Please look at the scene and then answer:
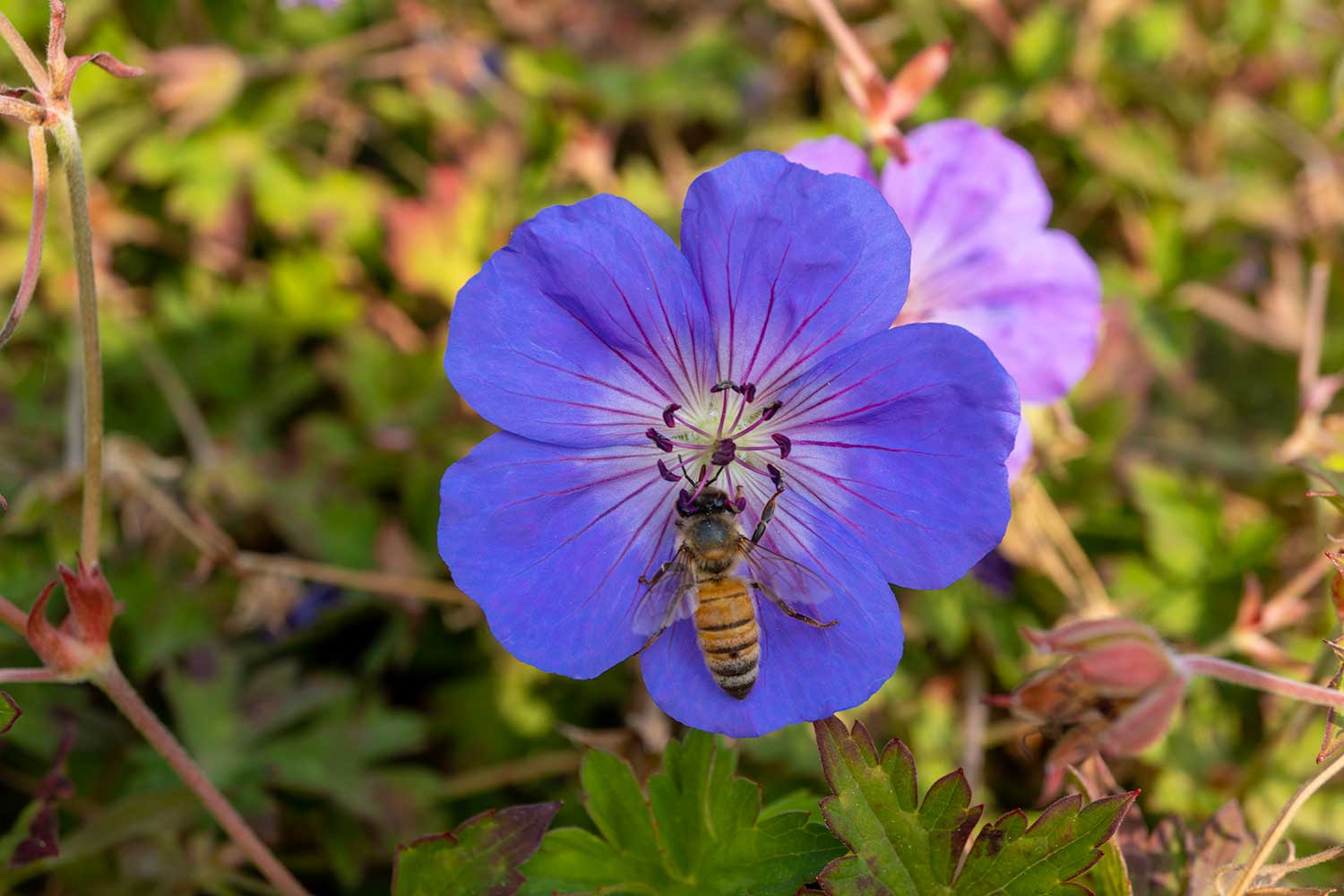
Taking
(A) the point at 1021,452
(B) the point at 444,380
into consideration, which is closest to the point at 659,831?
(A) the point at 1021,452

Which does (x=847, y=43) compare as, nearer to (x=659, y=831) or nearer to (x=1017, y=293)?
(x=1017, y=293)

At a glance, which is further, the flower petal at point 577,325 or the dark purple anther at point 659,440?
the dark purple anther at point 659,440

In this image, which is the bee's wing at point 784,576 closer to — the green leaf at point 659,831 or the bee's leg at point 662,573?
the bee's leg at point 662,573

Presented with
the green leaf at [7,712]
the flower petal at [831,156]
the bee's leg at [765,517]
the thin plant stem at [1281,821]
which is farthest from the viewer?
the flower petal at [831,156]

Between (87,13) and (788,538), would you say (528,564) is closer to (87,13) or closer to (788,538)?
(788,538)

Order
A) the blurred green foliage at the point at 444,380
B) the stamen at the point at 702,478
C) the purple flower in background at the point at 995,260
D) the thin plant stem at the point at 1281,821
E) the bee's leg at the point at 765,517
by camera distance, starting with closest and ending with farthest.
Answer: the thin plant stem at the point at 1281,821, the bee's leg at the point at 765,517, the stamen at the point at 702,478, the purple flower in background at the point at 995,260, the blurred green foliage at the point at 444,380

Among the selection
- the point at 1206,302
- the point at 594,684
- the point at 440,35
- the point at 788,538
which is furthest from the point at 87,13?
the point at 1206,302

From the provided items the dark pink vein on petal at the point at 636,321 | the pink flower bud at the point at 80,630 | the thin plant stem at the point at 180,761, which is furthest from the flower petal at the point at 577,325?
the thin plant stem at the point at 180,761

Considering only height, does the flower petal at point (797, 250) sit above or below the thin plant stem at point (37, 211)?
below
